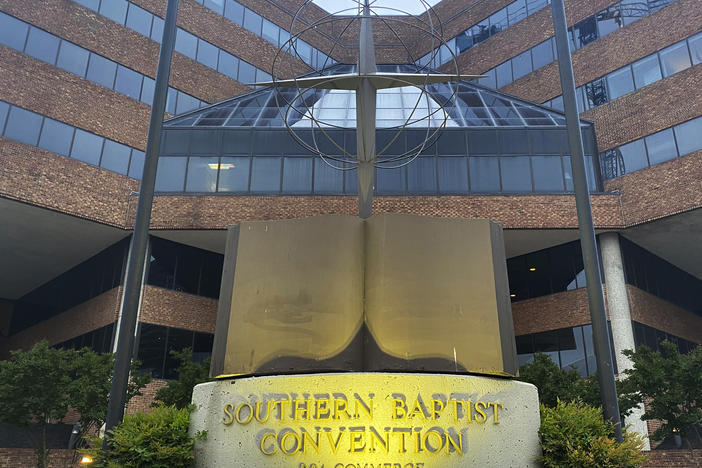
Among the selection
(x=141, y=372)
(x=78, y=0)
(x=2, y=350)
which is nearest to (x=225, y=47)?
(x=78, y=0)

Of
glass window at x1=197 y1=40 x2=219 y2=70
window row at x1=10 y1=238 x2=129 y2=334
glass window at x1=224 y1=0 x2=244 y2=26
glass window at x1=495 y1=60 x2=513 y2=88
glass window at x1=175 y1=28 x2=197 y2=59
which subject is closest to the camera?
window row at x1=10 y1=238 x2=129 y2=334

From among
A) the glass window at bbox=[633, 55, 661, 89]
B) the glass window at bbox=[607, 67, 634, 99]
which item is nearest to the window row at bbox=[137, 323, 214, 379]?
the glass window at bbox=[607, 67, 634, 99]

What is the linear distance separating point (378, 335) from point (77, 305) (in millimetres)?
33073

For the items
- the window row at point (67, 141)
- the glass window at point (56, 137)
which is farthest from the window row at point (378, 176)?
the glass window at point (56, 137)

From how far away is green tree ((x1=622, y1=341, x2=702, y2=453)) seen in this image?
22.1 metres

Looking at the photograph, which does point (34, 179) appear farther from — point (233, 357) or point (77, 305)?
point (233, 357)

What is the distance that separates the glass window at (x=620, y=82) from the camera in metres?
35.4

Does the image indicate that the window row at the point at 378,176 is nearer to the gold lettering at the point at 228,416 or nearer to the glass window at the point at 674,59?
the glass window at the point at 674,59

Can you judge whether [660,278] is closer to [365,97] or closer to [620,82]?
[620,82]

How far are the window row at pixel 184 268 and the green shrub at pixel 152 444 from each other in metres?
23.6

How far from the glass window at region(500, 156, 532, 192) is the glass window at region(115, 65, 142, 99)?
71.0 feet

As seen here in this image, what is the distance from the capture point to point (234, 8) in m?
46.3

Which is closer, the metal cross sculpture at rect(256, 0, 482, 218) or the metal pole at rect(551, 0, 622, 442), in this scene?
the metal pole at rect(551, 0, 622, 442)

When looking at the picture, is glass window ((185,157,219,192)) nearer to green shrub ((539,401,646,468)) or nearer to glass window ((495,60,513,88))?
glass window ((495,60,513,88))
